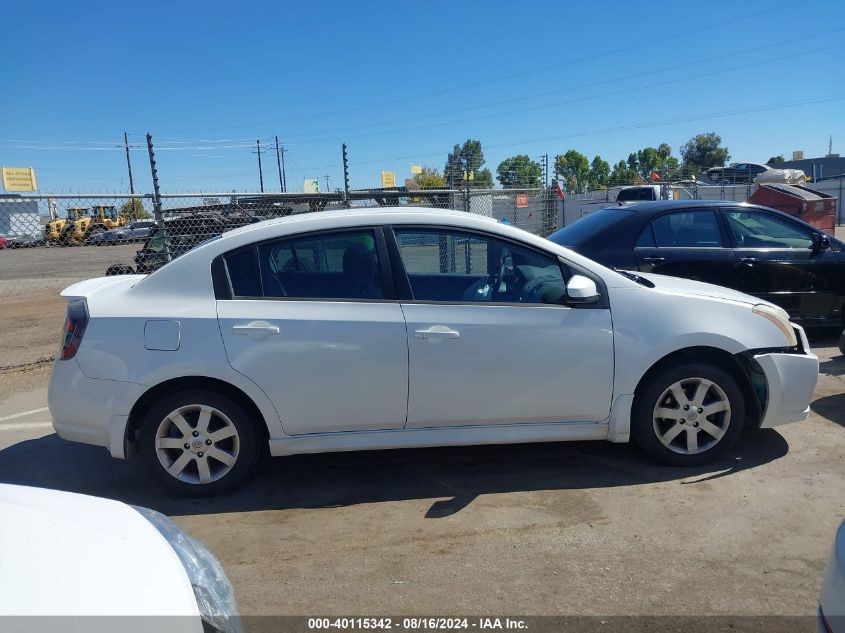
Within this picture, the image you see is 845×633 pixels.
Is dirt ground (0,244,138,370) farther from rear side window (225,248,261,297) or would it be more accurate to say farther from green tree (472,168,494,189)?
green tree (472,168,494,189)

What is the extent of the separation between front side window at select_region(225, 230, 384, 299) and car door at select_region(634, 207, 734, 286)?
368 centimetres

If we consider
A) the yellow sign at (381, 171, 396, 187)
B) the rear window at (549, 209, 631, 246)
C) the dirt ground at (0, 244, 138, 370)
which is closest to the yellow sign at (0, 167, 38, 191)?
the dirt ground at (0, 244, 138, 370)

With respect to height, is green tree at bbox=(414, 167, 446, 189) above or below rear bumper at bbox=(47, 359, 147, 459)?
above

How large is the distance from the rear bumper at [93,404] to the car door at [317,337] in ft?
2.26

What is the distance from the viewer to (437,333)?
3893 mm

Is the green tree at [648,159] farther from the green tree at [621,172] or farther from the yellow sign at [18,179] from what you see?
the yellow sign at [18,179]

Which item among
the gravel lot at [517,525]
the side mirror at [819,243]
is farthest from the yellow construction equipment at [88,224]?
the side mirror at [819,243]

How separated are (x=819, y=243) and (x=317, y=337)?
582cm

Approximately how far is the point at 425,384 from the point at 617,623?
1.67 m

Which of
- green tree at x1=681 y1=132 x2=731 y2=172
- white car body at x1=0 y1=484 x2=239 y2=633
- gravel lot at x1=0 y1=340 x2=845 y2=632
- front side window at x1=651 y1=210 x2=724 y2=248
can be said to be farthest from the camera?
green tree at x1=681 y1=132 x2=731 y2=172

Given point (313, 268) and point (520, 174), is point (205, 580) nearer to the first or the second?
point (313, 268)

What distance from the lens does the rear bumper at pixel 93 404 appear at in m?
3.83

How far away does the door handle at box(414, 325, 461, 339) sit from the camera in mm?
3887

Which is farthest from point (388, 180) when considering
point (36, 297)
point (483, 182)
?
point (36, 297)
